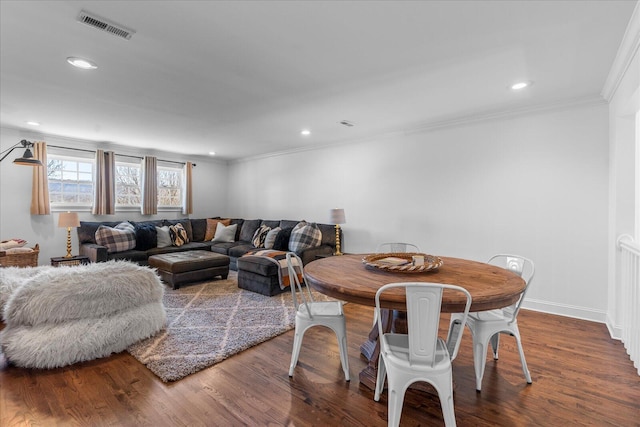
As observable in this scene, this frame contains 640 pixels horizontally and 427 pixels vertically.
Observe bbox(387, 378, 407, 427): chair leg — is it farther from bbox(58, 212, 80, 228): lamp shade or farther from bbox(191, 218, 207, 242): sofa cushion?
bbox(191, 218, 207, 242): sofa cushion

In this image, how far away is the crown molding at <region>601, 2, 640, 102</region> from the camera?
6.06ft

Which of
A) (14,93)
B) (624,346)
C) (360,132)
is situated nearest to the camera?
(624,346)

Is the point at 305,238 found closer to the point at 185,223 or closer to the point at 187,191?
the point at 185,223

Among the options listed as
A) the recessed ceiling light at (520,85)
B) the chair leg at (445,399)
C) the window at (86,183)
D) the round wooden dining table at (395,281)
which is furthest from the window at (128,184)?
the recessed ceiling light at (520,85)

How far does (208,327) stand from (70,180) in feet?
13.9

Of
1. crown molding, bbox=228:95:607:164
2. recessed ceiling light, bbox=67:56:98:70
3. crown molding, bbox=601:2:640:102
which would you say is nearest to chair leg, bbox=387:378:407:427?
crown molding, bbox=601:2:640:102

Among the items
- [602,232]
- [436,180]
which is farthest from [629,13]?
[436,180]

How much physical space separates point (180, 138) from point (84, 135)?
1450mm

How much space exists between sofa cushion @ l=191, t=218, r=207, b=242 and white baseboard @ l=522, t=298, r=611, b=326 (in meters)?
5.69

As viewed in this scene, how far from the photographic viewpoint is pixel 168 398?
1863 mm

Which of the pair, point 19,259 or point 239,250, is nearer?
point 19,259

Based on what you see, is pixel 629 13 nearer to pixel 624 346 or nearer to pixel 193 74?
pixel 624 346

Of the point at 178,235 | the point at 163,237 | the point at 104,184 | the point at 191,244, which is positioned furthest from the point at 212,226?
the point at 104,184

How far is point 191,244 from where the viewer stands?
19.1 ft
